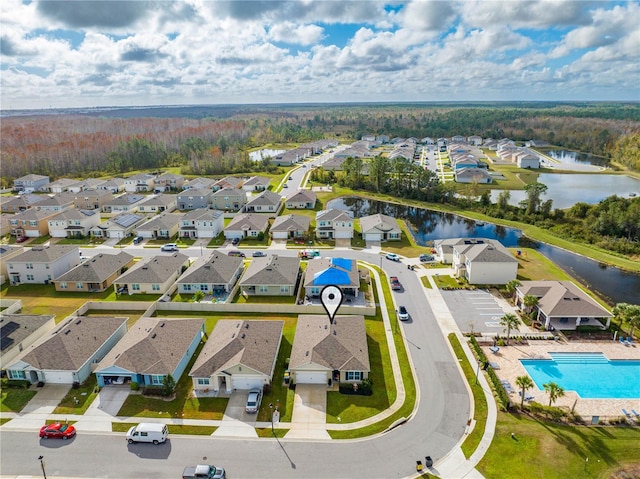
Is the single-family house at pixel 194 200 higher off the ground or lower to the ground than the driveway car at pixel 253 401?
higher

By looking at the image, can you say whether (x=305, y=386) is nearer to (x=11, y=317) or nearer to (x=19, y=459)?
(x=19, y=459)

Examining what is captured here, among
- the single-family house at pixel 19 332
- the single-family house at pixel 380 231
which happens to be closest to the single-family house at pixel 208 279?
the single-family house at pixel 19 332

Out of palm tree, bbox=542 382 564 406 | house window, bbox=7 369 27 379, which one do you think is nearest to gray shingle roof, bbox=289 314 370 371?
palm tree, bbox=542 382 564 406

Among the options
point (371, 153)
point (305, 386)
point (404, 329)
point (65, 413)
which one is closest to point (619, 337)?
point (404, 329)

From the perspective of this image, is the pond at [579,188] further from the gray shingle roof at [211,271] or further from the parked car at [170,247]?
the parked car at [170,247]

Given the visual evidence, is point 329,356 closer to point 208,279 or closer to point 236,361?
point 236,361
